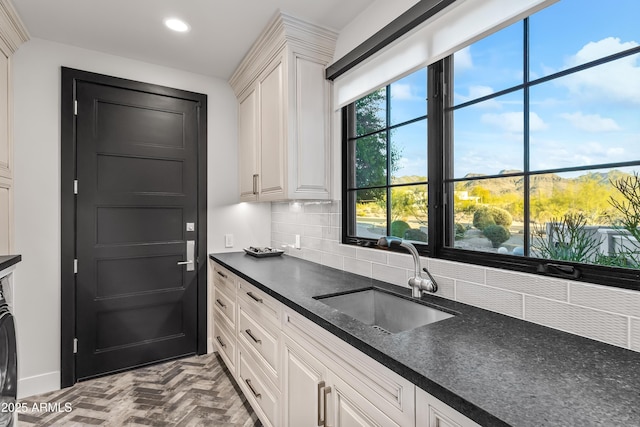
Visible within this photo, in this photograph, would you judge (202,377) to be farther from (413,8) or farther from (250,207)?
(413,8)

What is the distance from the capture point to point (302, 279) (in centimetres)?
189

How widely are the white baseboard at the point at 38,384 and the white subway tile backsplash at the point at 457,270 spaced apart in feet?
9.03

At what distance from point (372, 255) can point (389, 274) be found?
0.18 metres

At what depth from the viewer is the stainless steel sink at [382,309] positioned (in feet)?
4.84

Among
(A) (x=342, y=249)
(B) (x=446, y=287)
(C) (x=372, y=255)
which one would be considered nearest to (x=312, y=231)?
(A) (x=342, y=249)

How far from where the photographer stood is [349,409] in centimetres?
110

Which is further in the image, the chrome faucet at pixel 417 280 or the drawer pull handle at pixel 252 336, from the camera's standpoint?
the drawer pull handle at pixel 252 336

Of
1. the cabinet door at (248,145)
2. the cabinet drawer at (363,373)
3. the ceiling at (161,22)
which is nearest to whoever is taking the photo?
the cabinet drawer at (363,373)

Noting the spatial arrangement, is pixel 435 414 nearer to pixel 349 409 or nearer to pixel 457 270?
pixel 349 409

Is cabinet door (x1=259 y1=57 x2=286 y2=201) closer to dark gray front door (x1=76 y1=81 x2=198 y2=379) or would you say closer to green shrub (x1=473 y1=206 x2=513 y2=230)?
dark gray front door (x1=76 y1=81 x2=198 y2=379)

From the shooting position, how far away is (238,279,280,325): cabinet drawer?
1.65 m

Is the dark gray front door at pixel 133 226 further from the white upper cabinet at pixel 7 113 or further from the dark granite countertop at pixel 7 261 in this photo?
the dark granite countertop at pixel 7 261

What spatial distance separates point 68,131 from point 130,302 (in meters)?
1.39

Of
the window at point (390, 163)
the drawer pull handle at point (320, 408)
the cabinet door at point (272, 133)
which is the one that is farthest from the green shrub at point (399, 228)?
the drawer pull handle at point (320, 408)
